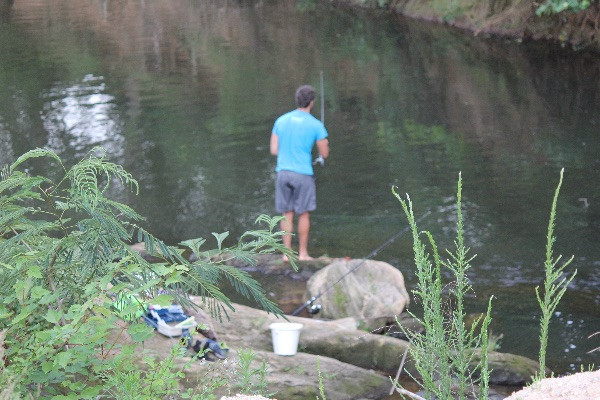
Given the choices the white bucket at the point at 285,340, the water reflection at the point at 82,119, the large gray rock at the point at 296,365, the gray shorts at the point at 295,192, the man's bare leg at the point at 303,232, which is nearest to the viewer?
the large gray rock at the point at 296,365

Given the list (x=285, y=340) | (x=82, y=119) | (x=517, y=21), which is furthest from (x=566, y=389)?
(x=517, y=21)

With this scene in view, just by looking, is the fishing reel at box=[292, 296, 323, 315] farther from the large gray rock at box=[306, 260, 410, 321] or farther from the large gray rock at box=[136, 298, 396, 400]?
the large gray rock at box=[136, 298, 396, 400]

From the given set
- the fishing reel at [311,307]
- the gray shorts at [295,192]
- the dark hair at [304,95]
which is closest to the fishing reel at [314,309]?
the fishing reel at [311,307]

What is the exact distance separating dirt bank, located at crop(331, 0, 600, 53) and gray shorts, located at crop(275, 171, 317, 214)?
14828mm

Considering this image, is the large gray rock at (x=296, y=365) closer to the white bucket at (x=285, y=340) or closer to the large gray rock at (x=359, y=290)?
the white bucket at (x=285, y=340)

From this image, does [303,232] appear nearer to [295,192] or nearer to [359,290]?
[295,192]

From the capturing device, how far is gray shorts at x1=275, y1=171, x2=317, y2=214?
28.8 feet

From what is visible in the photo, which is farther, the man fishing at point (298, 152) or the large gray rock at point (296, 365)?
the man fishing at point (298, 152)

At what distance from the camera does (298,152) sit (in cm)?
869

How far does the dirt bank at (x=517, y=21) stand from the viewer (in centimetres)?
2295

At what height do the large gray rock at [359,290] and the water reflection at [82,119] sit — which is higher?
the large gray rock at [359,290]

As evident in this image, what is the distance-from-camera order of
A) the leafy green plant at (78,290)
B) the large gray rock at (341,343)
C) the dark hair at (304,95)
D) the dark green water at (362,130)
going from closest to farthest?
1. the leafy green plant at (78,290)
2. the large gray rock at (341,343)
3. the dark hair at (304,95)
4. the dark green water at (362,130)

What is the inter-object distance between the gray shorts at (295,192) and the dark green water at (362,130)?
883mm

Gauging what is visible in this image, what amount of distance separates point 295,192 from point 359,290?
4.48 feet
